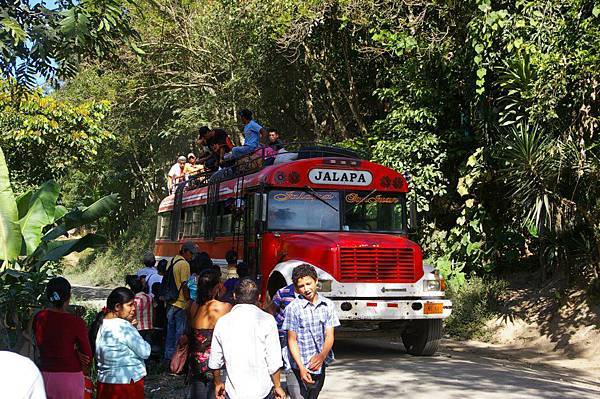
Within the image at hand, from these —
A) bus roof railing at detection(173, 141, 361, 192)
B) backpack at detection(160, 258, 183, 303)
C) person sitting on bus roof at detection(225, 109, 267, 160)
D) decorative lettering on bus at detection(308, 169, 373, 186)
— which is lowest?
backpack at detection(160, 258, 183, 303)

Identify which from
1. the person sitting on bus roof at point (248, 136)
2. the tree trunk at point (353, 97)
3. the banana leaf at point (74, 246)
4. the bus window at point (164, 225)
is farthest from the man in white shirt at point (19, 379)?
the tree trunk at point (353, 97)

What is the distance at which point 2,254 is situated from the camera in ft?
30.8

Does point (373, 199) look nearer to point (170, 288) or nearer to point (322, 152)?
point (322, 152)

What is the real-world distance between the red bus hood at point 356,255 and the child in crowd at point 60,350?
4969 millimetres

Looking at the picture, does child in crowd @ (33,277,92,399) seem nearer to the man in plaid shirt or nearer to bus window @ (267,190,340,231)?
the man in plaid shirt

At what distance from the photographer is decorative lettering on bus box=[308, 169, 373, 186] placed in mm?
11703

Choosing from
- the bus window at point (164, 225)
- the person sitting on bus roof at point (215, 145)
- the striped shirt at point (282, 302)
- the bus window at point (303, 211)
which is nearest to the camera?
the striped shirt at point (282, 302)

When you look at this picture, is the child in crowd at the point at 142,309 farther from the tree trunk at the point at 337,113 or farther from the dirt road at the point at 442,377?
the tree trunk at the point at 337,113

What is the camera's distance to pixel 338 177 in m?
11.8

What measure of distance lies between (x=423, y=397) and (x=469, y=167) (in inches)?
354

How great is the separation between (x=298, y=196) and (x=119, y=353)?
568 cm

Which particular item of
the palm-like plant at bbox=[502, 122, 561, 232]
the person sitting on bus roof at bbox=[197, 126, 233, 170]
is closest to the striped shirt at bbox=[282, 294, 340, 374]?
the palm-like plant at bbox=[502, 122, 561, 232]

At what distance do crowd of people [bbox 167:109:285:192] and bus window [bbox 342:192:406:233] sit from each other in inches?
58.6

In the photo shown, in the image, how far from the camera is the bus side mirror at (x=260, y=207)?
11.5 m
